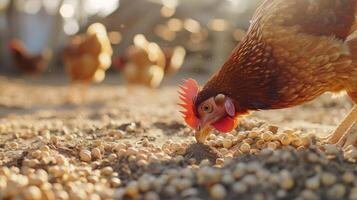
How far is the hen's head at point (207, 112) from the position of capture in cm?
303

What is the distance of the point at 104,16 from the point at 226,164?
12.9 meters

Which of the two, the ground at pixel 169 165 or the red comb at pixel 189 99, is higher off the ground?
the red comb at pixel 189 99

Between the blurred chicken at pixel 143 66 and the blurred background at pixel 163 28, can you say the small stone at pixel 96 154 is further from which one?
the blurred background at pixel 163 28

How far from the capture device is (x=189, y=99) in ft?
10.00

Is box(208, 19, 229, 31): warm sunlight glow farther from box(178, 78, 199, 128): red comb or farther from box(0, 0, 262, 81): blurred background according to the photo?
box(178, 78, 199, 128): red comb

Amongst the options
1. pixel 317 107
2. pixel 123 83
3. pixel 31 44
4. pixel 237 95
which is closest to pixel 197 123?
pixel 237 95

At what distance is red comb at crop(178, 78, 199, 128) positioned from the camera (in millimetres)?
3045

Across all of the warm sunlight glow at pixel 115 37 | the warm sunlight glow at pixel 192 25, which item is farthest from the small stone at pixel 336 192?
the warm sunlight glow at pixel 115 37

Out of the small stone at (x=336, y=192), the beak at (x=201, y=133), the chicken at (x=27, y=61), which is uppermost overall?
the chicken at (x=27, y=61)

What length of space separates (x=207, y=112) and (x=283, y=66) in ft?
1.74

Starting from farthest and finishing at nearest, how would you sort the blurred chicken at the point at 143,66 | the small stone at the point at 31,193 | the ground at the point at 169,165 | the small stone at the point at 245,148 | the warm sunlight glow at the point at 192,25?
the warm sunlight glow at the point at 192,25, the blurred chicken at the point at 143,66, the small stone at the point at 245,148, the ground at the point at 169,165, the small stone at the point at 31,193

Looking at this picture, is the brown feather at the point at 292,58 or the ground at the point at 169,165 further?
the brown feather at the point at 292,58

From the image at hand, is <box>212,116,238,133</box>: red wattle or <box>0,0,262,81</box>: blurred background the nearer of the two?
<box>212,116,238,133</box>: red wattle

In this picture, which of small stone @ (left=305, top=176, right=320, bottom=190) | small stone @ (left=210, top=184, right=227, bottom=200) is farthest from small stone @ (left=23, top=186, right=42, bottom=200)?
small stone @ (left=305, top=176, right=320, bottom=190)
